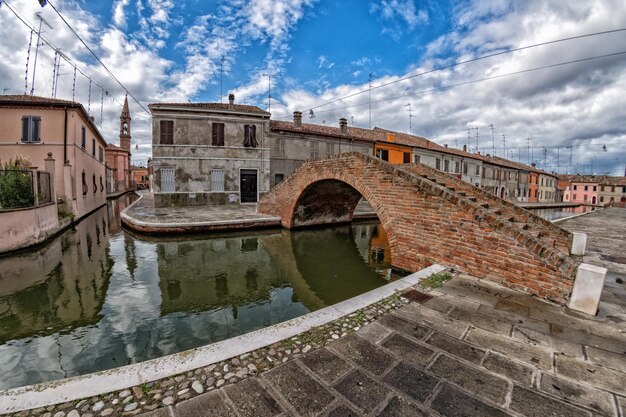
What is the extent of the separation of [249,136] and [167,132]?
17.9 feet

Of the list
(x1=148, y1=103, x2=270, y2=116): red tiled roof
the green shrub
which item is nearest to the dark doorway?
(x1=148, y1=103, x2=270, y2=116): red tiled roof

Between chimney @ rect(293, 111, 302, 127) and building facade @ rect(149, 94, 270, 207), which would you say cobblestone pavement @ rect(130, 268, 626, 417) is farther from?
chimney @ rect(293, 111, 302, 127)

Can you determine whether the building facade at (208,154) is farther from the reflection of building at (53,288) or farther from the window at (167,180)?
the reflection of building at (53,288)

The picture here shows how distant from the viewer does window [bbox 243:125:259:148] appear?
1969 cm

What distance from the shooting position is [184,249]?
31.2 feet

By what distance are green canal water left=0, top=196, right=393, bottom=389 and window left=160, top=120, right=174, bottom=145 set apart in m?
8.83

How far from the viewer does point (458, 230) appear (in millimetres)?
5523

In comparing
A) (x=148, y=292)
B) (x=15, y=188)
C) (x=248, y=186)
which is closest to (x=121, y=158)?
(x=248, y=186)

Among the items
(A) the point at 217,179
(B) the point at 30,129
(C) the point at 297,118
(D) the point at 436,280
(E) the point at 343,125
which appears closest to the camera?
(D) the point at 436,280

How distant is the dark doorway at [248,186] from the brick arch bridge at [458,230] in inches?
422

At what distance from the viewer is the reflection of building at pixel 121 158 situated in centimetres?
4200

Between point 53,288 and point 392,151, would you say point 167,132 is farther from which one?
point 392,151

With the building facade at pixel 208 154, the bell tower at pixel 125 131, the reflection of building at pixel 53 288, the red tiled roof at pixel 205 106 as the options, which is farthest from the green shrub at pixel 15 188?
the bell tower at pixel 125 131

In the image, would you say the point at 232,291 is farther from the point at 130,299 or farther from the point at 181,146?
the point at 181,146
